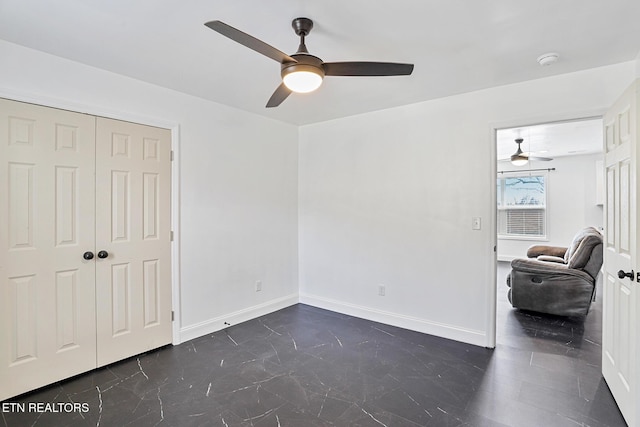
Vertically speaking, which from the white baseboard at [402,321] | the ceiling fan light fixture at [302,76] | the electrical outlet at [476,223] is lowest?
the white baseboard at [402,321]

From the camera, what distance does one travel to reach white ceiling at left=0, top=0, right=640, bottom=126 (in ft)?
6.02

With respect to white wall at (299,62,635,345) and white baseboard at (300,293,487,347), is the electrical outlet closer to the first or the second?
white wall at (299,62,635,345)

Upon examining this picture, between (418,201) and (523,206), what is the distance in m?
5.26

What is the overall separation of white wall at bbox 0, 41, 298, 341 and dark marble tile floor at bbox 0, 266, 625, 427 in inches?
20.3

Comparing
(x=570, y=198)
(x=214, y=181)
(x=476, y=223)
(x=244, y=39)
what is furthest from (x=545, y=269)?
(x=570, y=198)

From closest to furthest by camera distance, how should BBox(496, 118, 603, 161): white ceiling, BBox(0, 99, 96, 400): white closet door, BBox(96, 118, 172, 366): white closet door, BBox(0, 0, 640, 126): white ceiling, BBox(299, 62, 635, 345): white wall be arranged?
BBox(0, 0, 640, 126): white ceiling → BBox(0, 99, 96, 400): white closet door → BBox(96, 118, 172, 366): white closet door → BBox(299, 62, 635, 345): white wall → BBox(496, 118, 603, 161): white ceiling

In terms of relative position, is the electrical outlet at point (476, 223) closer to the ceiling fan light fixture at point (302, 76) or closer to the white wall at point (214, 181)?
the ceiling fan light fixture at point (302, 76)

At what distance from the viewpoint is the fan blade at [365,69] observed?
1.88 m

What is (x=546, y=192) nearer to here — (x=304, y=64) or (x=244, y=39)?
(x=304, y=64)

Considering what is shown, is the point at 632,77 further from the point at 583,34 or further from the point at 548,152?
the point at 548,152

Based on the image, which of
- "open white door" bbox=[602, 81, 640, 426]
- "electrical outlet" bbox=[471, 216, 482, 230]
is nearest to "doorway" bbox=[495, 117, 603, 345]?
"electrical outlet" bbox=[471, 216, 482, 230]

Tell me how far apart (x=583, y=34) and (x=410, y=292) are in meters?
2.58

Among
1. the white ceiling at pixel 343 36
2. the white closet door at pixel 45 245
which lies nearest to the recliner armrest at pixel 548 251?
the white ceiling at pixel 343 36

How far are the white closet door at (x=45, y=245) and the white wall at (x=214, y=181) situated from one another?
23 centimetres
